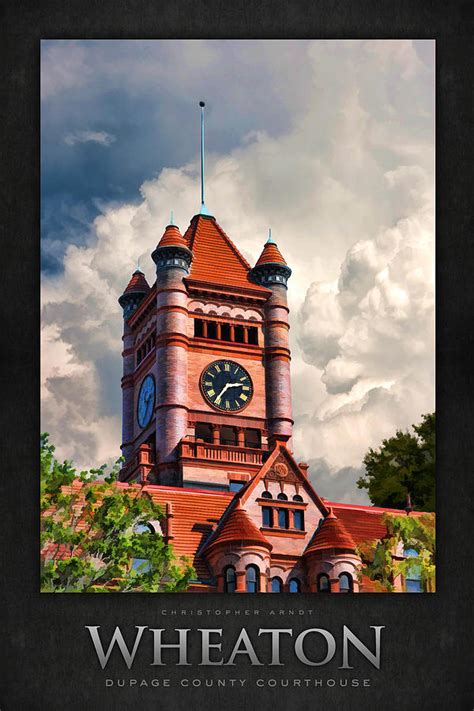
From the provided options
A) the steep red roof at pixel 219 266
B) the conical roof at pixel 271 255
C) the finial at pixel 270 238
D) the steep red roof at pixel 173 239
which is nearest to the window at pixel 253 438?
the steep red roof at pixel 219 266

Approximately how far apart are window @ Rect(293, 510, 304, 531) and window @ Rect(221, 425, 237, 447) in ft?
21.2

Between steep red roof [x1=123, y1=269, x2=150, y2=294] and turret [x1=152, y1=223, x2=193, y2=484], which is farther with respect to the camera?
turret [x1=152, y1=223, x2=193, y2=484]

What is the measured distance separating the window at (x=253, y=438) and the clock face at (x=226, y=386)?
0.75 meters

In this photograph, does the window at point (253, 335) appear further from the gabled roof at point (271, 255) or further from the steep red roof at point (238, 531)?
the gabled roof at point (271, 255)

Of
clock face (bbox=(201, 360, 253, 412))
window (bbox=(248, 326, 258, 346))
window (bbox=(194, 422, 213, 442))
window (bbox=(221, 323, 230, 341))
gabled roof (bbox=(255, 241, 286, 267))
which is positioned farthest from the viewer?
window (bbox=(248, 326, 258, 346))

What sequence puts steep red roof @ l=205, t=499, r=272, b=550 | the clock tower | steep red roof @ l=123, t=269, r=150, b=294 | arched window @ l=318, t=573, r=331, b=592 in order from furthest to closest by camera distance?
the clock tower, steep red roof @ l=205, t=499, r=272, b=550, arched window @ l=318, t=573, r=331, b=592, steep red roof @ l=123, t=269, r=150, b=294

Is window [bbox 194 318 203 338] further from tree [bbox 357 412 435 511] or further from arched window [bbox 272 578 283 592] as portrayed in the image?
arched window [bbox 272 578 283 592]

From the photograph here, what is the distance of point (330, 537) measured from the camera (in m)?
36.5

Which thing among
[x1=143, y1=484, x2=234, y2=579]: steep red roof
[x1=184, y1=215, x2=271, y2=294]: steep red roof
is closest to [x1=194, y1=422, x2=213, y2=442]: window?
[x1=143, y1=484, x2=234, y2=579]: steep red roof

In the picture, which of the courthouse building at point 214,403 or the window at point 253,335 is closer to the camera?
the courthouse building at point 214,403

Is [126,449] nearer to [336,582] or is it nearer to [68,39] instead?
[336,582]

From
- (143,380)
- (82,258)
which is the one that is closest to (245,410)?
(143,380)

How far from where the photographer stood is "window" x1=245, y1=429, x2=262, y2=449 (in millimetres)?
43750

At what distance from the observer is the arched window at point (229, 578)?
1401 inches
